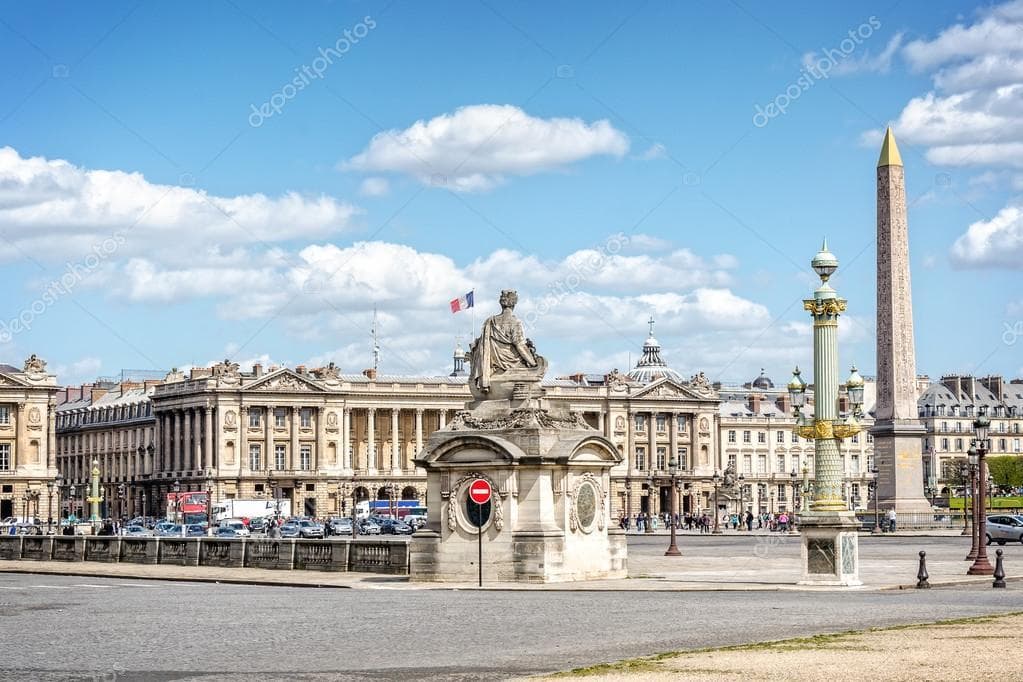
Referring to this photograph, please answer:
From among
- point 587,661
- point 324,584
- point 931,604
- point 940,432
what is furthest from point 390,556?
point 940,432

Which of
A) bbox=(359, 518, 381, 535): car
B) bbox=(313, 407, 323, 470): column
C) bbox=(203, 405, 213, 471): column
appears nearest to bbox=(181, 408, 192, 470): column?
bbox=(203, 405, 213, 471): column

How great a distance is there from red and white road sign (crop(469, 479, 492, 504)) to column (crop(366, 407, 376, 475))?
5167 inches

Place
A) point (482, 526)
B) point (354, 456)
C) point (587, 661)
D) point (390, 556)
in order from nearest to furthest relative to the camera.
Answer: point (587, 661), point (482, 526), point (390, 556), point (354, 456)

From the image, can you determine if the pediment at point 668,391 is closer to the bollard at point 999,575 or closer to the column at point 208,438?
the column at point 208,438

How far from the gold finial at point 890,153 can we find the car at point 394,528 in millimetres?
36623

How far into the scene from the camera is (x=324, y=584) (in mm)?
37750

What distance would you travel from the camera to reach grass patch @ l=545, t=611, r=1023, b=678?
17.8m

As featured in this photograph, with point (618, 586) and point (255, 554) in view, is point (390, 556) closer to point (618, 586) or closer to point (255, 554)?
point (255, 554)

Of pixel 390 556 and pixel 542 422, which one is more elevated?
pixel 542 422

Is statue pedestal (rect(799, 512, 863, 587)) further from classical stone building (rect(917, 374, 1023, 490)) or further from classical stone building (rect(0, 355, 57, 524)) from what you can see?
classical stone building (rect(917, 374, 1023, 490))

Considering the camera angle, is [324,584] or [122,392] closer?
[324,584]

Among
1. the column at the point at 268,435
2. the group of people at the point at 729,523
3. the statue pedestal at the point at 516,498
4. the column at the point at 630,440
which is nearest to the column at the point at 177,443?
the column at the point at 268,435

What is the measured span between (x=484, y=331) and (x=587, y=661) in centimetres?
1897

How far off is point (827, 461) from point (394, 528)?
63282 millimetres
